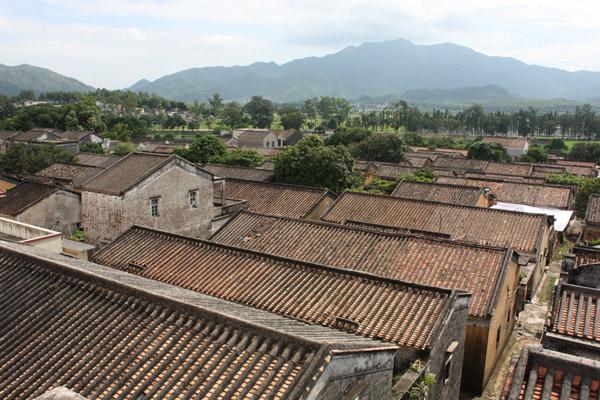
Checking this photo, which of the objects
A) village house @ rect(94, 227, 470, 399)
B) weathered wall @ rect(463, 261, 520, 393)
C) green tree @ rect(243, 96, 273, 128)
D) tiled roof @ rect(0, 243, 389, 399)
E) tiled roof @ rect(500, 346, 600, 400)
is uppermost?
green tree @ rect(243, 96, 273, 128)

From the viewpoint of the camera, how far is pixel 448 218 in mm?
25250

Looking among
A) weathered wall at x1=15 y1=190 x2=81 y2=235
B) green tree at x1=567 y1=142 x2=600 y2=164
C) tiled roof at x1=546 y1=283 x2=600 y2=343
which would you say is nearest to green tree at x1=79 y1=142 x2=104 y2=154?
weathered wall at x1=15 y1=190 x2=81 y2=235

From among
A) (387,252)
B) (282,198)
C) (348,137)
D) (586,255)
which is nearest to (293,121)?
(348,137)

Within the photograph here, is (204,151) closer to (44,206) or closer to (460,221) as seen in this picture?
(44,206)

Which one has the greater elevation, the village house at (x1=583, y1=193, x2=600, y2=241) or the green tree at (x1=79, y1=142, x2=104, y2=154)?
the green tree at (x1=79, y1=142, x2=104, y2=154)

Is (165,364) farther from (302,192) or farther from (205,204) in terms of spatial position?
(302,192)

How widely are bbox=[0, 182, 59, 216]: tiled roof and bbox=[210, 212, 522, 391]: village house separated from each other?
1056 cm

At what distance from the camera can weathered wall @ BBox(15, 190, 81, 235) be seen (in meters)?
24.2

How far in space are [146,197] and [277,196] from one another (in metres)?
10.6

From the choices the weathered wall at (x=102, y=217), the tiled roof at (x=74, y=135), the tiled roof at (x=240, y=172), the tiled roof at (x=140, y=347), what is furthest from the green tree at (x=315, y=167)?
the tiled roof at (x=74, y=135)

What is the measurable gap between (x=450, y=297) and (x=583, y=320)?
9.60 ft

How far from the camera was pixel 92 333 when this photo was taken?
806cm

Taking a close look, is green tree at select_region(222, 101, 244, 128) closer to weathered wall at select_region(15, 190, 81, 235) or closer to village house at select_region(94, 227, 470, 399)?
weathered wall at select_region(15, 190, 81, 235)

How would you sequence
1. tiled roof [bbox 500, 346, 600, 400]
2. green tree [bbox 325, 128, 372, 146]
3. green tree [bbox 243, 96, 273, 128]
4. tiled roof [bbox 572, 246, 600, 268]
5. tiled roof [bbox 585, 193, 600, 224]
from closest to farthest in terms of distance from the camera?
tiled roof [bbox 500, 346, 600, 400], tiled roof [bbox 572, 246, 600, 268], tiled roof [bbox 585, 193, 600, 224], green tree [bbox 325, 128, 372, 146], green tree [bbox 243, 96, 273, 128]
